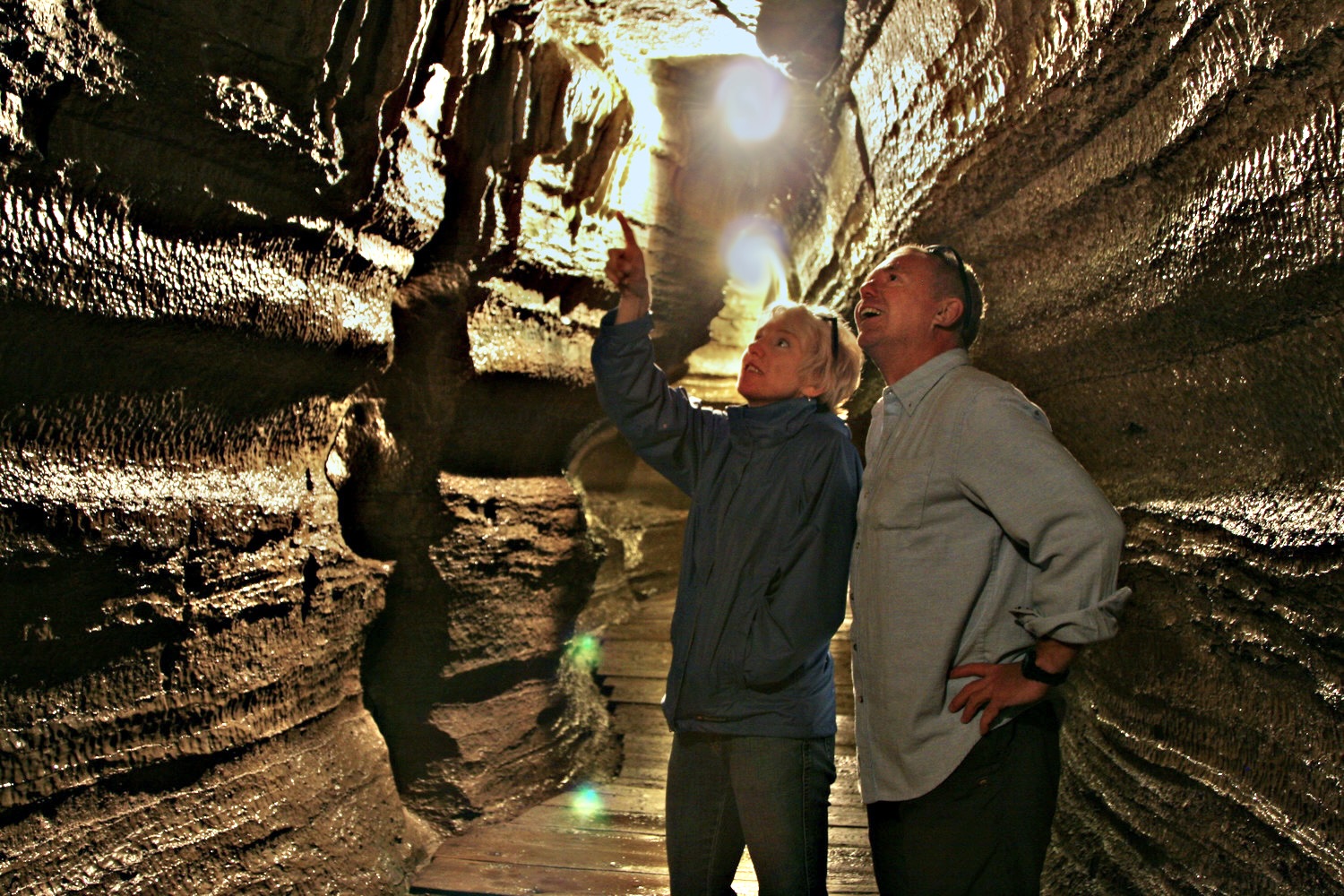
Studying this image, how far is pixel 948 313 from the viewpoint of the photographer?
1729 mm

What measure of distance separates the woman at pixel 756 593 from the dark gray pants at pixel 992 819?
38cm

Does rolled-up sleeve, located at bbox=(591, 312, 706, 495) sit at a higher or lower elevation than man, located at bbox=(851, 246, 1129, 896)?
higher

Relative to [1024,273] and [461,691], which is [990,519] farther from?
[461,691]

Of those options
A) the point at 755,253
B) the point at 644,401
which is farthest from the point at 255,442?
the point at 755,253

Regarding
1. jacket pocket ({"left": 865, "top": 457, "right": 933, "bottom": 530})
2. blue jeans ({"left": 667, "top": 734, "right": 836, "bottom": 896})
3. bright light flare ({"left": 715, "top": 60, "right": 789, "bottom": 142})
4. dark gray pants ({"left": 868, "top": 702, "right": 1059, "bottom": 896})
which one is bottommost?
blue jeans ({"left": 667, "top": 734, "right": 836, "bottom": 896})

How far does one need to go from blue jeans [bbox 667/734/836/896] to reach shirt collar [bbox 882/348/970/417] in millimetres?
742

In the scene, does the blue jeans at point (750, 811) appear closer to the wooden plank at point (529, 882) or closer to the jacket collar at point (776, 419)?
the jacket collar at point (776, 419)

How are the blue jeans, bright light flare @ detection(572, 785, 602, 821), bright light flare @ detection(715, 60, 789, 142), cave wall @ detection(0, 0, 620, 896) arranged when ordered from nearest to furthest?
the blue jeans → cave wall @ detection(0, 0, 620, 896) → bright light flare @ detection(572, 785, 602, 821) → bright light flare @ detection(715, 60, 789, 142)

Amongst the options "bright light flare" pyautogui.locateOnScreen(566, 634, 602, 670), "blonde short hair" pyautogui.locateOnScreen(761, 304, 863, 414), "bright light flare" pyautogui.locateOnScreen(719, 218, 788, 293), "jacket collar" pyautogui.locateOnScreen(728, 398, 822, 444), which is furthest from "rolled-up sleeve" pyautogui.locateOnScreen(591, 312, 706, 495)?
"bright light flare" pyautogui.locateOnScreen(719, 218, 788, 293)

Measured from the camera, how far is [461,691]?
3588 mm

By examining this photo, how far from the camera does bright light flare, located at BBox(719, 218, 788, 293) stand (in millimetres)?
6293

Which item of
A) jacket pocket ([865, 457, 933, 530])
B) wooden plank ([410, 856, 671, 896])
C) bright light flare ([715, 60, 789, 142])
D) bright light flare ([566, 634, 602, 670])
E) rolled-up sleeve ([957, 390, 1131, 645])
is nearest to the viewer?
rolled-up sleeve ([957, 390, 1131, 645])

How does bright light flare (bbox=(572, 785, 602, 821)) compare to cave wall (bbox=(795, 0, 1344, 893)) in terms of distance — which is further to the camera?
bright light flare (bbox=(572, 785, 602, 821))

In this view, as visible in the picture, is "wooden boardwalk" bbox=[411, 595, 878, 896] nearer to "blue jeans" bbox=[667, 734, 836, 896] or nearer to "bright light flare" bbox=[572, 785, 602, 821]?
"bright light flare" bbox=[572, 785, 602, 821]
